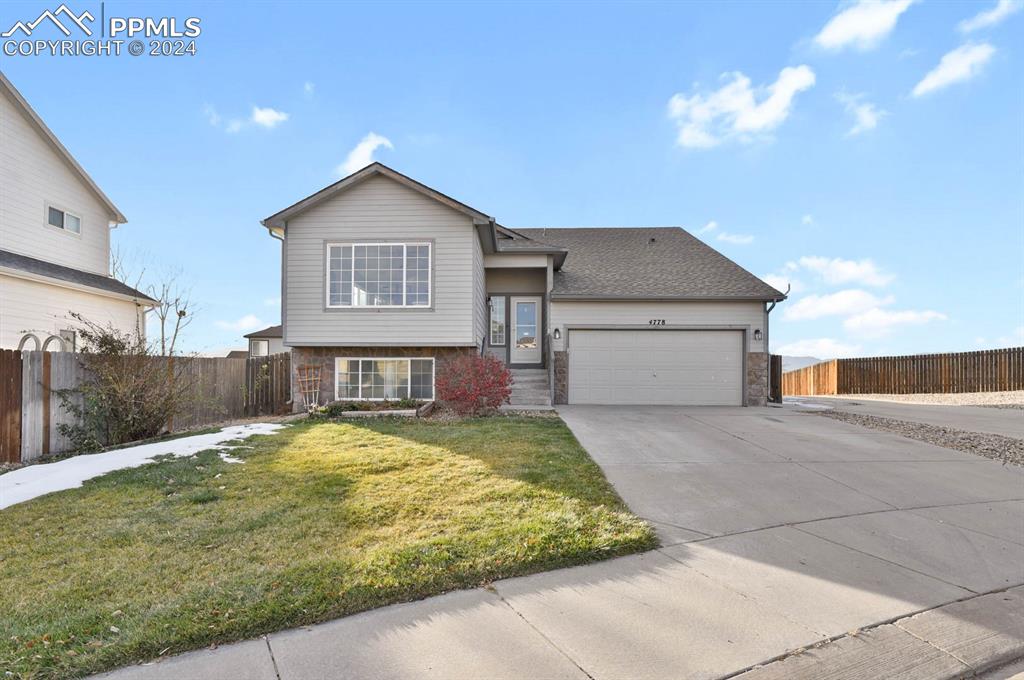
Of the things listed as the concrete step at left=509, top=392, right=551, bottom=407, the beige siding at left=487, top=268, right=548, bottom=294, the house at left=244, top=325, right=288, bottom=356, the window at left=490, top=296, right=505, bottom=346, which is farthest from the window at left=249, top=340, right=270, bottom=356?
the concrete step at left=509, top=392, right=551, bottom=407

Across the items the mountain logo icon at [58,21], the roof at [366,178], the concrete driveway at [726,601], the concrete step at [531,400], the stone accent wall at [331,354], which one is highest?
the mountain logo icon at [58,21]

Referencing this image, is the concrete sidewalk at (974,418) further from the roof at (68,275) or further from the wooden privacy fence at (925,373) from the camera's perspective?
the roof at (68,275)

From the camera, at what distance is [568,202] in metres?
20.8

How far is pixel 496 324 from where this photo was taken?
52.2ft

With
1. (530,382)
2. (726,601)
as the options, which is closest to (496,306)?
(530,382)

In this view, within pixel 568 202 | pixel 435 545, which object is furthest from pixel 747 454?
pixel 568 202

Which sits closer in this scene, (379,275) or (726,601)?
(726,601)

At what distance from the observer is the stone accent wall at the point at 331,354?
13.2 m

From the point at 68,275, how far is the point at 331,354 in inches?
316

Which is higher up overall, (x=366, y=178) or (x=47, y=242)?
(x=366, y=178)

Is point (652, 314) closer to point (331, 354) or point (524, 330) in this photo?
point (524, 330)

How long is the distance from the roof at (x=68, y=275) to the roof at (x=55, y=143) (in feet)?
7.93

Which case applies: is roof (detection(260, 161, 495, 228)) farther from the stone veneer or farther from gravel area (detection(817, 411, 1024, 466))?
gravel area (detection(817, 411, 1024, 466))

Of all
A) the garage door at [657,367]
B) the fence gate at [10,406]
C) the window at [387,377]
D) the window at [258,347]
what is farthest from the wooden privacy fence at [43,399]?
the window at [258,347]
